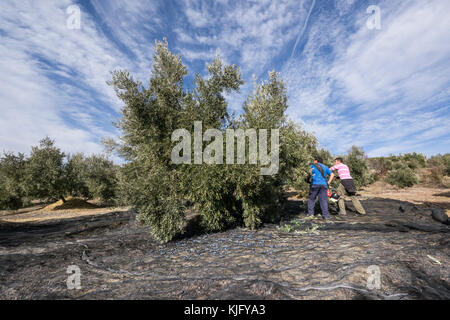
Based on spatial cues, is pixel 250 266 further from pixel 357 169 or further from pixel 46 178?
pixel 46 178

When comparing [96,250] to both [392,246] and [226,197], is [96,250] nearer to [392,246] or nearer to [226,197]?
[226,197]

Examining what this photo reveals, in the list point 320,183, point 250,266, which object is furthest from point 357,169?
point 250,266

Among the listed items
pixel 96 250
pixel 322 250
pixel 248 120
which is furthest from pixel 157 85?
pixel 322 250

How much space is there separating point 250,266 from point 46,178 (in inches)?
1122

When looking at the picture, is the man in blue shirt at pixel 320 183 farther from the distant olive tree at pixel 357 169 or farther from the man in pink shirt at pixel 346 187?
the distant olive tree at pixel 357 169

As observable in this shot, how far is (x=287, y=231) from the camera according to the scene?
24.5 ft

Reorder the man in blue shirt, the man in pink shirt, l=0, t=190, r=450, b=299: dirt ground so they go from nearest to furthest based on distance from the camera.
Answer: l=0, t=190, r=450, b=299: dirt ground → the man in blue shirt → the man in pink shirt

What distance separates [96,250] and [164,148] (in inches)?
160

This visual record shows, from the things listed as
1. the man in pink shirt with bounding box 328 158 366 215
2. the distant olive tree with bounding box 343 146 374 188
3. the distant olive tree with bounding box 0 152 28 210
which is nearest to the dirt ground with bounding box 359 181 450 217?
the distant olive tree with bounding box 343 146 374 188

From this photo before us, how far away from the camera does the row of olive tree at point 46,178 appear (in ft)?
76.9

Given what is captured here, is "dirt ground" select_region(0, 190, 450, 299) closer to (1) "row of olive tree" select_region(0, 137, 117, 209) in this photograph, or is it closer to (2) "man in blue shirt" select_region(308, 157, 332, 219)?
(2) "man in blue shirt" select_region(308, 157, 332, 219)

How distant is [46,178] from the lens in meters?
23.7

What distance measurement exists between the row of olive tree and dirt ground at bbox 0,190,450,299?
1851 cm

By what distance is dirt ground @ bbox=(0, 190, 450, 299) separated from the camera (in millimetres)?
3293
